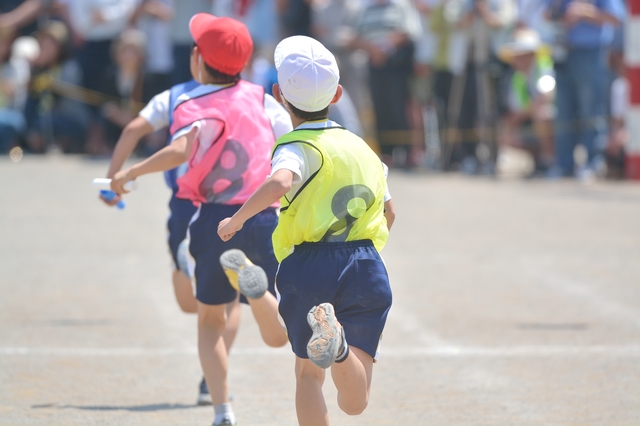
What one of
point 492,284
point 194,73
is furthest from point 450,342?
point 194,73

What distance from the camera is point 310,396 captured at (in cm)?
428

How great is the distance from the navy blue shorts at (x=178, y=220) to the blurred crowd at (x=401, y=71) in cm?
711

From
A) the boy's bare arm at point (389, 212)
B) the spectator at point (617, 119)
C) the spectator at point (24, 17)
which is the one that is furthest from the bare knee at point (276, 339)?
the spectator at point (24, 17)

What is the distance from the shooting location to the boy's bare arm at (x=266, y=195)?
402 cm

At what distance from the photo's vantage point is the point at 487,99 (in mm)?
13633

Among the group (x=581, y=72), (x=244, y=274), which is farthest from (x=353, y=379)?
(x=581, y=72)

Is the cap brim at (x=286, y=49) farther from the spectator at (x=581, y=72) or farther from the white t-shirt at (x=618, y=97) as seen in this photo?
the white t-shirt at (x=618, y=97)

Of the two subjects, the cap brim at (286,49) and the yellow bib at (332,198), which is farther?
the cap brim at (286,49)

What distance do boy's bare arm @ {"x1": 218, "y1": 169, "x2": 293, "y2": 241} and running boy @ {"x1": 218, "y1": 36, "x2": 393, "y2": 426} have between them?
2 cm

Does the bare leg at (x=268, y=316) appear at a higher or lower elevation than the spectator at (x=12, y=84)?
higher

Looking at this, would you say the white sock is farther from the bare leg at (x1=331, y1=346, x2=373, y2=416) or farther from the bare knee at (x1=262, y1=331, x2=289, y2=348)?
the bare leg at (x1=331, y1=346, x2=373, y2=416)

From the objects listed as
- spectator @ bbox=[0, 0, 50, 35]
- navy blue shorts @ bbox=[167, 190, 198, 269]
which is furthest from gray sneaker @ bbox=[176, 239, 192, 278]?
spectator @ bbox=[0, 0, 50, 35]

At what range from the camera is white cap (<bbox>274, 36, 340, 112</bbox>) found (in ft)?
14.1

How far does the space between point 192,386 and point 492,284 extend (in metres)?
3.42
